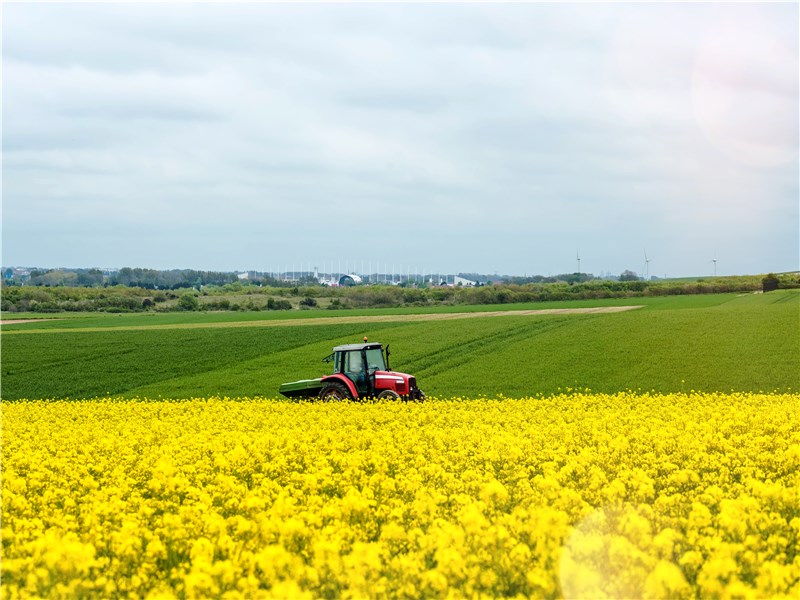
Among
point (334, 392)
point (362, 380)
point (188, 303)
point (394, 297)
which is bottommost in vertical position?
point (334, 392)

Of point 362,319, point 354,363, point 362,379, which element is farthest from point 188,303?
point 362,379

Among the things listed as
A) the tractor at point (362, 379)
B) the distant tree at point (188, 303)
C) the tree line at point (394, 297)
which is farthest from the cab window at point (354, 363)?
the distant tree at point (188, 303)

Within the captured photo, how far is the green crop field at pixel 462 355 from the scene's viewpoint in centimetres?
3525

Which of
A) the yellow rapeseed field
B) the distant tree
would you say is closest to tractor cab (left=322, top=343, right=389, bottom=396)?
the yellow rapeseed field

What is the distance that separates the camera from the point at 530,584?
25.1 feet

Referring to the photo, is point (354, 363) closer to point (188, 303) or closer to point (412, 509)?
point (412, 509)

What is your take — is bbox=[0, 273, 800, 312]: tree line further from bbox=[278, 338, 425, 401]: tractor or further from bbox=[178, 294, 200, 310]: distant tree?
bbox=[278, 338, 425, 401]: tractor

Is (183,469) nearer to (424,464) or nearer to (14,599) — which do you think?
(424,464)

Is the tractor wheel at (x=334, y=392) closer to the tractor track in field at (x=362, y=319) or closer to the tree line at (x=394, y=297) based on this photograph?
the tractor track in field at (x=362, y=319)

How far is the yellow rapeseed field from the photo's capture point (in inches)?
301

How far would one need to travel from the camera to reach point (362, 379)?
2575 centimetres

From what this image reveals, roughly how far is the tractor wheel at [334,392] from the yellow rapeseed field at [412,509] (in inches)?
308

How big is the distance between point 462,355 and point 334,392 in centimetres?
1911

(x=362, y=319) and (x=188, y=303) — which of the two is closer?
(x=362, y=319)
